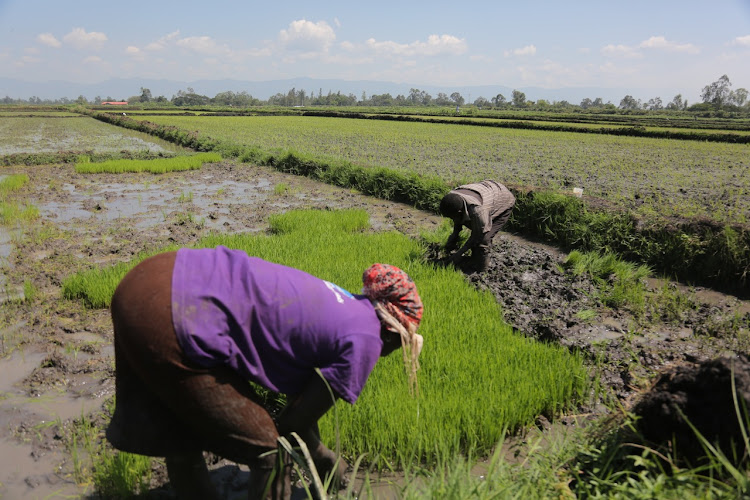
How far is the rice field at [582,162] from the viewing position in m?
7.80

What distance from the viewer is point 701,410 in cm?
158

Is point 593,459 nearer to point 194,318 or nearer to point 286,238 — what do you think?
point 194,318

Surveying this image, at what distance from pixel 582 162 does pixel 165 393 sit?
41.6 feet

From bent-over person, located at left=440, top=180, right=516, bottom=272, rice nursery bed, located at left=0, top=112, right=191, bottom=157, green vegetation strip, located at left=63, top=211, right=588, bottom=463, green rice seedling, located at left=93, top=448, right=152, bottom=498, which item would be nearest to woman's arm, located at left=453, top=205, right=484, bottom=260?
bent-over person, located at left=440, top=180, right=516, bottom=272

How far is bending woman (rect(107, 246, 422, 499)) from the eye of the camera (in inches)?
54.7

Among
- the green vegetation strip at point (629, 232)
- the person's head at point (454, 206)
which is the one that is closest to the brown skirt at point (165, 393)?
the person's head at point (454, 206)

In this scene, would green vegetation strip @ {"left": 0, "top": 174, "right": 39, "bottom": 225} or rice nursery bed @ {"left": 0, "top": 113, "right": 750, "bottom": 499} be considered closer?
rice nursery bed @ {"left": 0, "top": 113, "right": 750, "bottom": 499}

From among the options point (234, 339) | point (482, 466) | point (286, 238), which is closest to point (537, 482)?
point (482, 466)

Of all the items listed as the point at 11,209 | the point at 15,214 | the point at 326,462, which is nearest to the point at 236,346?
the point at 326,462

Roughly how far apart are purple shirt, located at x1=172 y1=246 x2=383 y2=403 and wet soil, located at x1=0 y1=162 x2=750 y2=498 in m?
1.11

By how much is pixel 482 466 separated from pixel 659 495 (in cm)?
111

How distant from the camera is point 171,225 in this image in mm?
6938

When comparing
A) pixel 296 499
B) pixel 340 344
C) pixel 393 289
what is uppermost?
pixel 393 289

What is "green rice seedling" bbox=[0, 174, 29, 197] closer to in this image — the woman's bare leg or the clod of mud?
the woman's bare leg
